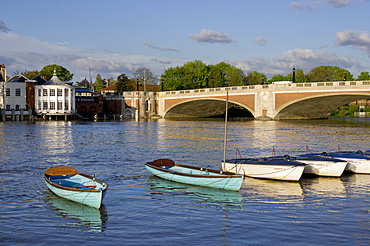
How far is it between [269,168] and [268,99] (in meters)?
59.9

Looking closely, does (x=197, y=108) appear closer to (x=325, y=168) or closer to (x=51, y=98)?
(x=51, y=98)

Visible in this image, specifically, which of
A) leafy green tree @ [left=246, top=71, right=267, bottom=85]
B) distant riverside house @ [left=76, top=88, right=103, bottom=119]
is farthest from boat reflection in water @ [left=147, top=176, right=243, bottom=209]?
leafy green tree @ [left=246, top=71, right=267, bottom=85]

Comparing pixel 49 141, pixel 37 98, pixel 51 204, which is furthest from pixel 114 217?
pixel 37 98

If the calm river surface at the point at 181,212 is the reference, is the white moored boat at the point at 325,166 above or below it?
above

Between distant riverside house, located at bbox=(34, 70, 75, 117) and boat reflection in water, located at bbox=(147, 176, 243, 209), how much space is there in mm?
79104

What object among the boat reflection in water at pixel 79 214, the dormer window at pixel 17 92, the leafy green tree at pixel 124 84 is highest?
the leafy green tree at pixel 124 84

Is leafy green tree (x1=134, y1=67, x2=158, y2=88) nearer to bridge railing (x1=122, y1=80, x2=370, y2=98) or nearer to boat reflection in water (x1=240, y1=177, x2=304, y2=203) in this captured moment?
bridge railing (x1=122, y1=80, x2=370, y2=98)

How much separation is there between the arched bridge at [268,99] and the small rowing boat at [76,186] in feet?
194

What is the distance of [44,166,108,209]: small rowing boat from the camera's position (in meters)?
15.8

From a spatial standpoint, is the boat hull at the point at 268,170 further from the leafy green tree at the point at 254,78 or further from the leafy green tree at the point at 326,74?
the leafy green tree at the point at 326,74

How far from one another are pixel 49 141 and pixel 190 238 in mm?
34284

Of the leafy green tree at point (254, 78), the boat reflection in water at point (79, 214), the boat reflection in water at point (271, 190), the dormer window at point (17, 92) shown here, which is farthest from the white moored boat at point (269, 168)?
the leafy green tree at point (254, 78)

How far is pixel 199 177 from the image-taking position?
769 inches

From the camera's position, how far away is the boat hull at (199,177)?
18.7m
